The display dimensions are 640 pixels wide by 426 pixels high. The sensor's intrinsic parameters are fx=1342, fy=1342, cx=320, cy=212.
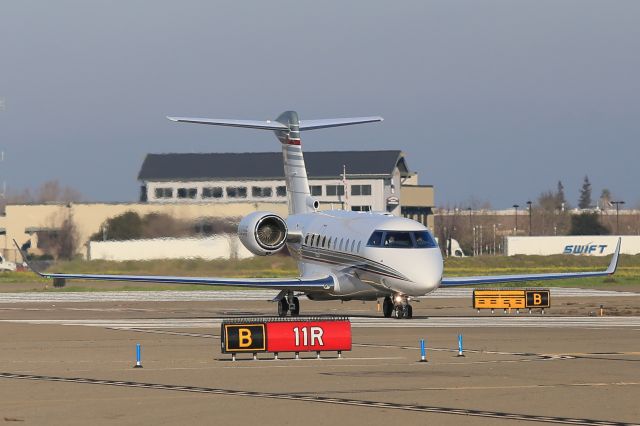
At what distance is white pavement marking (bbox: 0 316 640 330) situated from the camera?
37438 mm

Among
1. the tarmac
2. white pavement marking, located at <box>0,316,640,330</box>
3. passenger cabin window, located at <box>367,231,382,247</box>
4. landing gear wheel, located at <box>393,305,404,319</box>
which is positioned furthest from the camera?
landing gear wheel, located at <box>393,305,404,319</box>

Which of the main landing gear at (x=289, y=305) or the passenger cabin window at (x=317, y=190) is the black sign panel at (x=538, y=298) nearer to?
the main landing gear at (x=289, y=305)

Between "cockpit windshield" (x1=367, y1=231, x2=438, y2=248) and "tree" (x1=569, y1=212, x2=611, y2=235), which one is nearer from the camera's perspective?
"cockpit windshield" (x1=367, y1=231, x2=438, y2=248)

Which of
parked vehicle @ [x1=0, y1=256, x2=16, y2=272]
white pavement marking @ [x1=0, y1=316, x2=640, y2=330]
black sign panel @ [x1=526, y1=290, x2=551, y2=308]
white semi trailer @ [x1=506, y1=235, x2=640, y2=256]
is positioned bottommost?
white pavement marking @ [x1=0, y1=316, x2=640, y2=330]

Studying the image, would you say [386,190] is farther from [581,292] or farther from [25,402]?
[25,402]

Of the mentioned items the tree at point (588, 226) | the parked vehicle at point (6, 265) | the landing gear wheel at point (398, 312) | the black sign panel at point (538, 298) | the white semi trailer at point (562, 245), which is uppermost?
the tree at point (588, 226)

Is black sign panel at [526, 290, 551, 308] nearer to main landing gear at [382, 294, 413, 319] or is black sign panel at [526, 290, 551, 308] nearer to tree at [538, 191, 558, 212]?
main landing gear at [382, 294, 413, 319]

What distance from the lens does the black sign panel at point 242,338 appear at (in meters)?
26.0

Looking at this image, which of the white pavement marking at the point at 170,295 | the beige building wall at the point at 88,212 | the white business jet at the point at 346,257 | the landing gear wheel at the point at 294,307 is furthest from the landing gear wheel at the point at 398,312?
the beige building wall at the point at 88,212

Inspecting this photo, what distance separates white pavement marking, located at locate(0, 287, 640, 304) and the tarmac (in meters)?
17.2

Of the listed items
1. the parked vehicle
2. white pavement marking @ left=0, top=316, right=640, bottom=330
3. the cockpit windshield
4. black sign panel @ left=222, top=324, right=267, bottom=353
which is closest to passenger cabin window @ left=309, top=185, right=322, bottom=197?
the parked vehicle

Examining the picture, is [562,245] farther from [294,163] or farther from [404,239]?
[404,239]

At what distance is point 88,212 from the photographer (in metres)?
A: 71.2

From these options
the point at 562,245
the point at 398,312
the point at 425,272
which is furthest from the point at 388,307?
the point at 562,245
